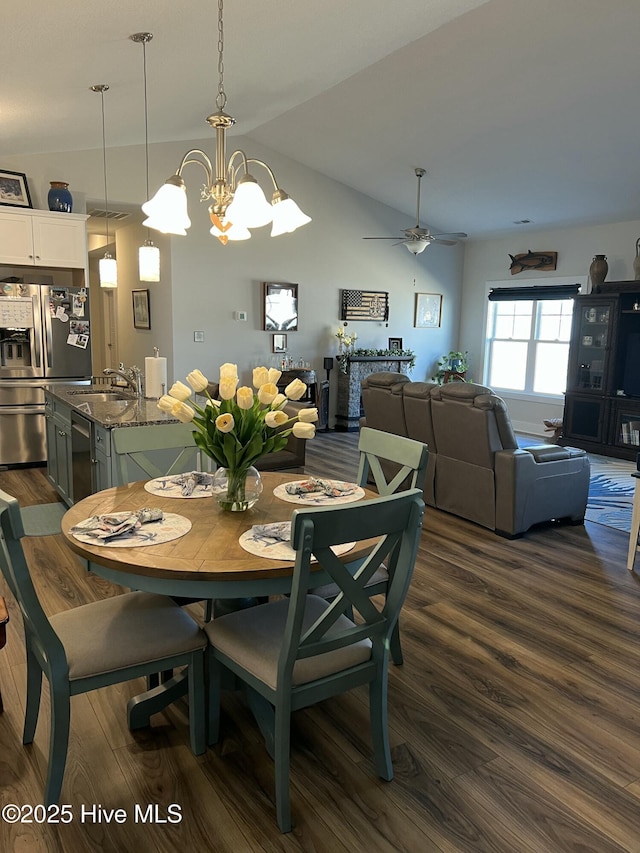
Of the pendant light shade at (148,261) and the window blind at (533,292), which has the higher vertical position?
the window blind at (533,292)

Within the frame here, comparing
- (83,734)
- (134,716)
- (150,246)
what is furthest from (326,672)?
(150,246)

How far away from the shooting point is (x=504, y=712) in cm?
234

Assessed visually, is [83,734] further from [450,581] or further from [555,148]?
[555,148]

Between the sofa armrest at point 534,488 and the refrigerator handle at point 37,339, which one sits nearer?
the sofa armrest at point 534,488

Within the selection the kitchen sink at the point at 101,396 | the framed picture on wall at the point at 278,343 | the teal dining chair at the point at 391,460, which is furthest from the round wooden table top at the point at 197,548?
the framed picture on wall at the point at 278,343

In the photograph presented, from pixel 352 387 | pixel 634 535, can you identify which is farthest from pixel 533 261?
pixel 634 535

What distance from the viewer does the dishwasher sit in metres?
3.89

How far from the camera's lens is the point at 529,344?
8906 mm

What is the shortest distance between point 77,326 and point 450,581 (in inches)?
169

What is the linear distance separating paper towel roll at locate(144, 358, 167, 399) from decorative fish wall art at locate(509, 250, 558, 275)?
20.0 feet

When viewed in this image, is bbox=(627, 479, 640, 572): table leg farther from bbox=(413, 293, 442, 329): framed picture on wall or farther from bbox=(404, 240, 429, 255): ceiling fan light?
bbox=(413, 293, 442, 329): framed picture on wall

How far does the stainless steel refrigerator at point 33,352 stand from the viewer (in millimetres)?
5605

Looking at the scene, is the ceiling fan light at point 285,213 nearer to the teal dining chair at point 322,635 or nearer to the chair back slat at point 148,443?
the chair back slat at point 148,443

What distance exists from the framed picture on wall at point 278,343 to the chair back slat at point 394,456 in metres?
5.37
